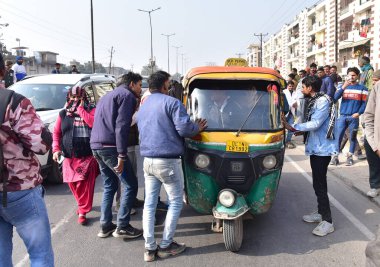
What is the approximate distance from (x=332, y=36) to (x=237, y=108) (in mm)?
52334

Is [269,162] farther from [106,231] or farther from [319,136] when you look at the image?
[106,231]

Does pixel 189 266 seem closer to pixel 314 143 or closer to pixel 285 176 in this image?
pixel 314 143

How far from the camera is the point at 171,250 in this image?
4.18 m

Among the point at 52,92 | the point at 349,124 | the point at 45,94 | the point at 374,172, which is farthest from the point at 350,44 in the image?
the point at 45,94

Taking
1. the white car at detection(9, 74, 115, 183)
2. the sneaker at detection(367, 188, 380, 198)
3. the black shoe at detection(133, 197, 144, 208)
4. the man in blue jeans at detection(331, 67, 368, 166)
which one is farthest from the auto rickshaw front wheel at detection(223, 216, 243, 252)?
the man in blue jeans at detection(331, 67, 368, 166)

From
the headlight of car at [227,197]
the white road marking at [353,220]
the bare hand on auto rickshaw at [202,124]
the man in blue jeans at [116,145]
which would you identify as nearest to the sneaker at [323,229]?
the white road marking at [353,220]

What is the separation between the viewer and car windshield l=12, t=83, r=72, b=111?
7.55 metres

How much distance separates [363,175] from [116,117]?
5326mm

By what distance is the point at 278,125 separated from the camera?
A: 4.69 m

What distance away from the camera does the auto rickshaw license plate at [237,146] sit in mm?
4277

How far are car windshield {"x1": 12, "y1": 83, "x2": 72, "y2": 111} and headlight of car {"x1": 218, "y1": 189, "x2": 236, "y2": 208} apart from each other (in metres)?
4.55

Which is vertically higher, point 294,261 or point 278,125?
point 278,125

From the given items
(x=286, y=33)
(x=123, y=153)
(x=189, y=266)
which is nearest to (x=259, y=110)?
(x=123, y=153)

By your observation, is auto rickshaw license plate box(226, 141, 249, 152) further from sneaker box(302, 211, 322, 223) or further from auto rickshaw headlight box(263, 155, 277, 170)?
sneaker box(302, 211, 322, 223)
